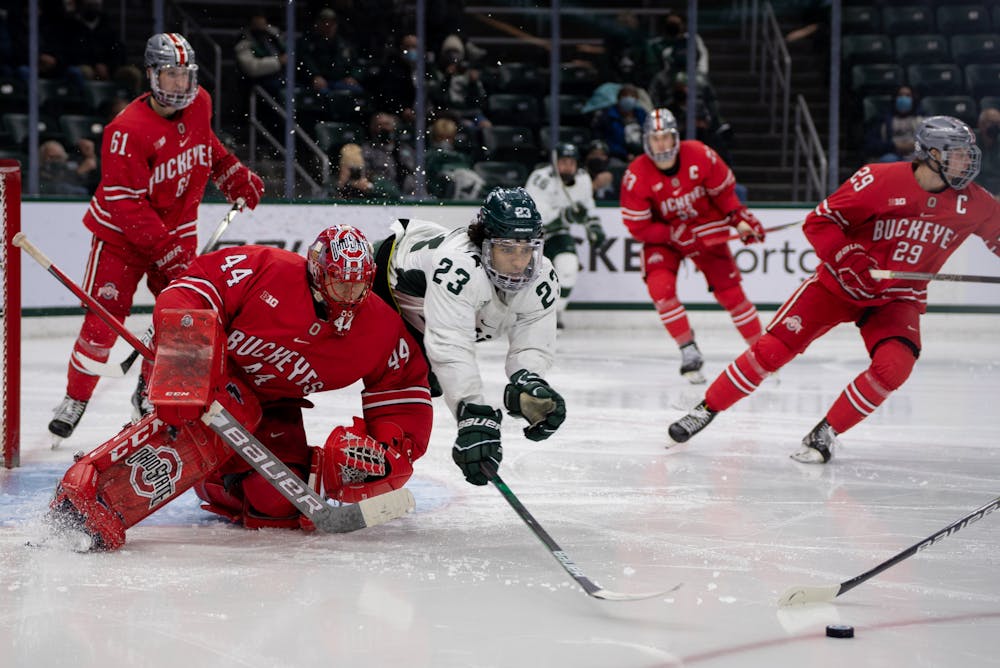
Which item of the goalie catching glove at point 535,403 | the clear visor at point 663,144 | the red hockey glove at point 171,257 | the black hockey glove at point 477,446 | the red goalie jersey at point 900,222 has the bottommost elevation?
the black hockey glove at point 477,446

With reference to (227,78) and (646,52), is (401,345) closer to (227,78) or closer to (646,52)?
(227,78)

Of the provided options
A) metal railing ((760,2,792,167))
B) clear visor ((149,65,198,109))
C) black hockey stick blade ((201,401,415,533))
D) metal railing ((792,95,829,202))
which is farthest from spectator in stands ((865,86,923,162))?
black hockey stick blade ((201,401,415,533))

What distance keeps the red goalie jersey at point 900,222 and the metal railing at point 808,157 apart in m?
4.48

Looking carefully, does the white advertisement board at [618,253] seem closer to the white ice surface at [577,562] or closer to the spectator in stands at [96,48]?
the spectator in stands at [96,48]

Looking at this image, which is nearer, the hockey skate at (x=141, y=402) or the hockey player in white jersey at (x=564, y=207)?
the hockey skate at (x=141, y=402)

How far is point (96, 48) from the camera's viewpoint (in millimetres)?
8008

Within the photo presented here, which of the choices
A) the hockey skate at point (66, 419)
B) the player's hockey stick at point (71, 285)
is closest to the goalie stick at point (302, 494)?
the player's hockey stick at point (71, 285)

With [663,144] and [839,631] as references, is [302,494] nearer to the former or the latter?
[839,631]

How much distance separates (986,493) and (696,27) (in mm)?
5238

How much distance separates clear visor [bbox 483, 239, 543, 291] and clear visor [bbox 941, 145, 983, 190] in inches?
64.6

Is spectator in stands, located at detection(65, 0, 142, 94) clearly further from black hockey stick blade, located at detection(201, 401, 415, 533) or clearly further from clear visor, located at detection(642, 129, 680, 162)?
black hockey stick blade, located at detection(201, 401, 415, 533)

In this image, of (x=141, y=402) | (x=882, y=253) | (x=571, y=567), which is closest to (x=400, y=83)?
(x=141, y=402)

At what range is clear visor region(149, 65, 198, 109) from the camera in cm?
422

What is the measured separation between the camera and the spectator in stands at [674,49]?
856 centimetres
